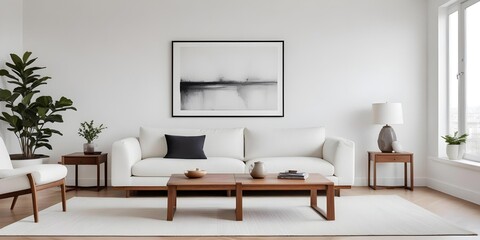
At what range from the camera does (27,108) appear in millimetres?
5895

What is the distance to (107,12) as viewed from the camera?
6453 millimetres

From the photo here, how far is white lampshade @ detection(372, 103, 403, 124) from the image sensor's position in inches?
237

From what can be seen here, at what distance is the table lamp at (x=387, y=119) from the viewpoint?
6016 millimetres

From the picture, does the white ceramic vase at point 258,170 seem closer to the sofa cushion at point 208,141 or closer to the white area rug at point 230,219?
the white area rug at point 230,219

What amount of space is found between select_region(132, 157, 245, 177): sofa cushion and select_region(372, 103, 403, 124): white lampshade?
1971mm

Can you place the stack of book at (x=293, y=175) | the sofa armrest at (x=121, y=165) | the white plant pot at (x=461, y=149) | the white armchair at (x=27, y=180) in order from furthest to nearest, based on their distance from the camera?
the white plant pot at (x=461, y=149) < the sofa armrest at (x=121, y=165) < the stack of book at (x=293, y=175) < the white armchair at (x=27, y=180)

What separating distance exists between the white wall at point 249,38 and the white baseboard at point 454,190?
0.90ft

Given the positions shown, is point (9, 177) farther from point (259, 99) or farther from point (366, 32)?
point (366, 32)

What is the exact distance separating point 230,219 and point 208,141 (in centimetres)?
200

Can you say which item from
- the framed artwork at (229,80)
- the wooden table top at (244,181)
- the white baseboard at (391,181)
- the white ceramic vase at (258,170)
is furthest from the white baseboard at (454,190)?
the white ceramic vase at (258,170)

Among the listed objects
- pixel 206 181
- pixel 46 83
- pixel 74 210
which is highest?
pixel 46 83

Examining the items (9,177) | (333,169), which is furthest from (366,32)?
(9,177)

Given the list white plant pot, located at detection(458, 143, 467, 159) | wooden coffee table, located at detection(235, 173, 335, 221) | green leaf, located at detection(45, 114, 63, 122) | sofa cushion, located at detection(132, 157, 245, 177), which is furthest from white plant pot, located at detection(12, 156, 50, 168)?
white plant pot, located at detection(458, 143, 467, 159)

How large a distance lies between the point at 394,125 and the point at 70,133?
182 inches
